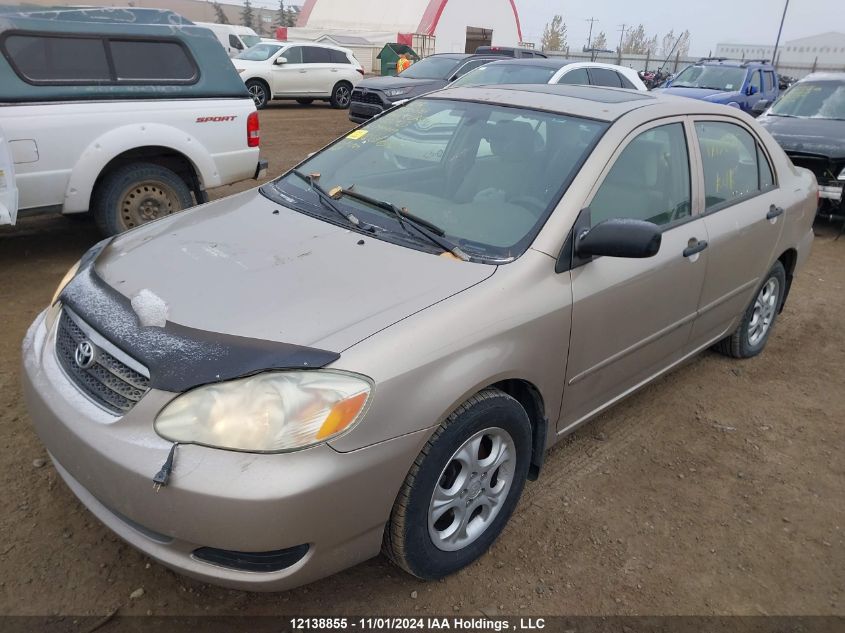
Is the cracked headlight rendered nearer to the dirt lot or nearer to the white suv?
the dirt lot

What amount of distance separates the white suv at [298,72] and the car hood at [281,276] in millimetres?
15001

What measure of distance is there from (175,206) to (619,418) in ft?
13.8

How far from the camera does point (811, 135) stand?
7.88m

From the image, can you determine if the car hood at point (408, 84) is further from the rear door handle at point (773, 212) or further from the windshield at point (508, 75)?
the rear door handle at point (773, 212)

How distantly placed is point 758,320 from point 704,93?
9.86 metres

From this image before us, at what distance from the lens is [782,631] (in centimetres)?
238

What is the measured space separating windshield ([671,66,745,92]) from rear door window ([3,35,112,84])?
11856 millimetres

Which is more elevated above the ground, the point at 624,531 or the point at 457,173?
the point at 457,173

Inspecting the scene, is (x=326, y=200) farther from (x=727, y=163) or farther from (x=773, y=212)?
(x=773, y=212)

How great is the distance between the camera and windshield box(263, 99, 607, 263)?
268 cm

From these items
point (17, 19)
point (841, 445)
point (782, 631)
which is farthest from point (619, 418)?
point (17, 19)

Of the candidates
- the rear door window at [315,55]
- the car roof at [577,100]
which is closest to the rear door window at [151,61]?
the car roof at [577,100]

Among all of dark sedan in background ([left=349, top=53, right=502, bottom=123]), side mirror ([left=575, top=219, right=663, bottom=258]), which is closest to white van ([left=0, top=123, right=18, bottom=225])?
side mirror ([left=575, top=219, right=663, bottom=258])

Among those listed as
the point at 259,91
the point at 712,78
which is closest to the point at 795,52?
the point at 712,78
